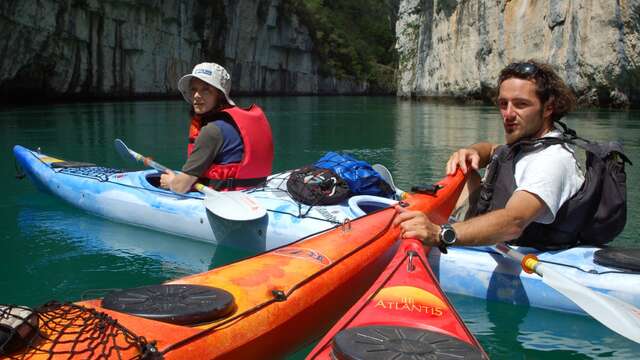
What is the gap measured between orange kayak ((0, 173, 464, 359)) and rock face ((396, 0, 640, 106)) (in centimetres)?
1700

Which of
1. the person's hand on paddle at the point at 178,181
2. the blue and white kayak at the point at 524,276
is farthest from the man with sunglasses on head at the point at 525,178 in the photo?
the person's hand on paddle at the point at 178,181

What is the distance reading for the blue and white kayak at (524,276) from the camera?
3053 millimetres

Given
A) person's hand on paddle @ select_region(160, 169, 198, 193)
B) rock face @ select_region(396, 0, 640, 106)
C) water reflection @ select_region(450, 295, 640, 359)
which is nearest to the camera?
water reflection @ select_region(450, 295, 640, 359)

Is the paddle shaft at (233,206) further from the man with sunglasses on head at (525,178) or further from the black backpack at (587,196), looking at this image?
the black backpack at (587,196)

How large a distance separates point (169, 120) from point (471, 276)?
13920mm

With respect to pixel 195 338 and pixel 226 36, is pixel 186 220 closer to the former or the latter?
pixel 195 338

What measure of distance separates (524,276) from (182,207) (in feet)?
8.32

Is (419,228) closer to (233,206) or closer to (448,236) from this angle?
(448,236)

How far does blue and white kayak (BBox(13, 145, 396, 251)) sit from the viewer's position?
407 centimetres

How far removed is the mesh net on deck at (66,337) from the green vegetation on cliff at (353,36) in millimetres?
43876

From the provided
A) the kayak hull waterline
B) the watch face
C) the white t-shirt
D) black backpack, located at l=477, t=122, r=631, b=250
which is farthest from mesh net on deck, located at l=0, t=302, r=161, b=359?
black backpack, located at l=477, t=122, r=631, b=250

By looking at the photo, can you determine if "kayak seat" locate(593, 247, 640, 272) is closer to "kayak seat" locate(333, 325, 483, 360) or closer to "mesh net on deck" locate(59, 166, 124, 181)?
"kayak seat" locate(333, 325, 483, 360)

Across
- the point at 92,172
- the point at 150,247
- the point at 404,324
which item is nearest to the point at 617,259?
the point at 404,324

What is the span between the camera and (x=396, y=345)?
5.96 ft
